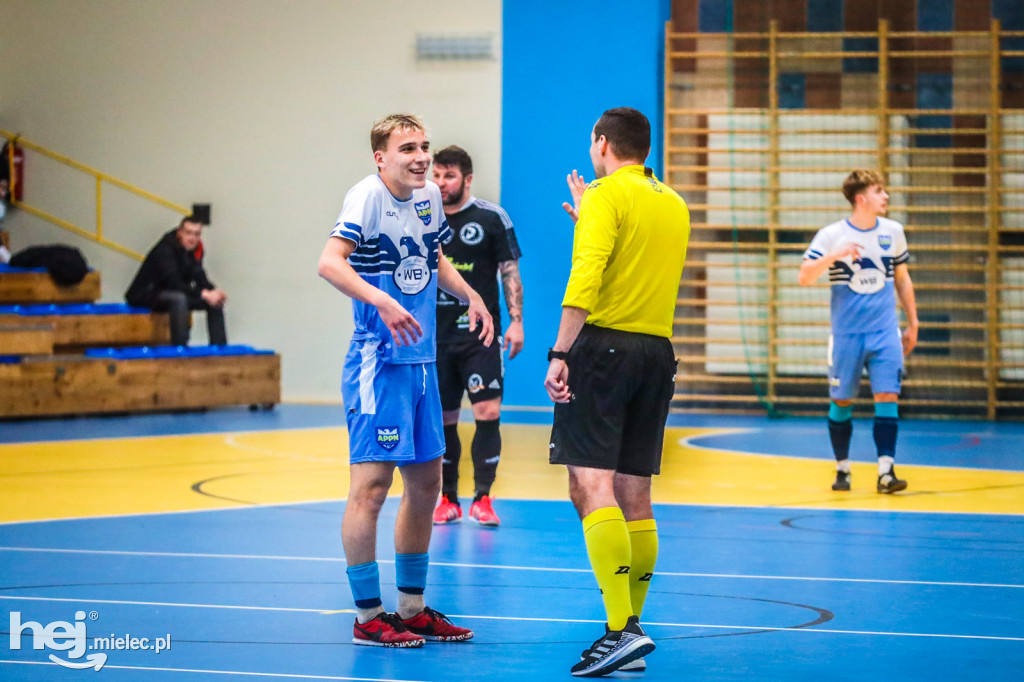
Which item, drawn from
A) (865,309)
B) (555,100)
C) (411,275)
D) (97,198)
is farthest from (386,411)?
(97,198)

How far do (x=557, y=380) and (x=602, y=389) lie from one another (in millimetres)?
180

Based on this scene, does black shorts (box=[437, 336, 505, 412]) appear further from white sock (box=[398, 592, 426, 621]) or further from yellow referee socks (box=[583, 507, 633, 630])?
yellow referee socks (box=[583, 507, 633, 630])

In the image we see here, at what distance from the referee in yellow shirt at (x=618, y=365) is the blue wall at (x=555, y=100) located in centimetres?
1001

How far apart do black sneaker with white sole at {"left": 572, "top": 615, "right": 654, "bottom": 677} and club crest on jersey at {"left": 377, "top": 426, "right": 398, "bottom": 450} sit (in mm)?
904

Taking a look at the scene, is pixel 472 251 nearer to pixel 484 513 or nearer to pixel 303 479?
pixel 484 513

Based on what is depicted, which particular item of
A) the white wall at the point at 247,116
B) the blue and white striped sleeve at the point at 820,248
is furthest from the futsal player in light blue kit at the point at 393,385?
the white wall at the point at 247,116

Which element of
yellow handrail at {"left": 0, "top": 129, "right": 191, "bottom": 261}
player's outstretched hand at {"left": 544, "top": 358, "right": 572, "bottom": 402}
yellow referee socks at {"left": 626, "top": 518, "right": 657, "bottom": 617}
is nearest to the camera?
player's outstretched hand at {"left": 544, "top": 358, "right": 572, "bottom": 402}

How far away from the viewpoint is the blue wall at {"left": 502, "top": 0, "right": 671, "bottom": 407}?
14148 mm

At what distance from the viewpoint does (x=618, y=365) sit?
3955 millimetres

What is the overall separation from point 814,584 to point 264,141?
37.0 feet

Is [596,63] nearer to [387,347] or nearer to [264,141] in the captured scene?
[264,141]

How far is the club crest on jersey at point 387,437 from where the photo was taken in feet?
13.5

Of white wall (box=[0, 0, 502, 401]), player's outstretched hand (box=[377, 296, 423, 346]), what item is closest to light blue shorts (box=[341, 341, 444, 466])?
player's outstretched hand (box=[377, 296, 423, 346])

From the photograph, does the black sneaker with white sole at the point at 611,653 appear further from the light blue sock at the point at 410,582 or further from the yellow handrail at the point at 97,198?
the yellow handrail at the point at 97,198
